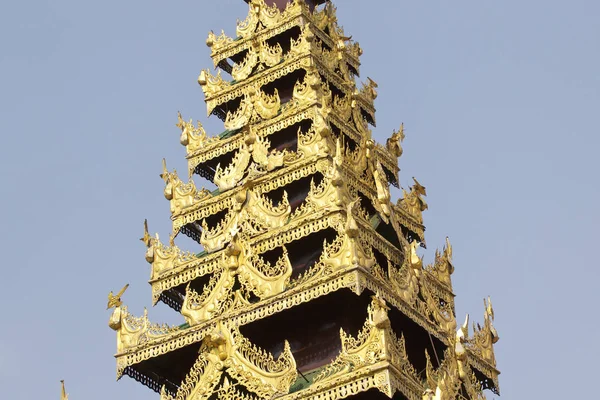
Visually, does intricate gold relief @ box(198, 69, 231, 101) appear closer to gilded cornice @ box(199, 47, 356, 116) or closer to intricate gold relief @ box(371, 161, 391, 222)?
gilded cornice @ box(199, 47, 356, 116)

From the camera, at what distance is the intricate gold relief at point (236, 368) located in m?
26.7

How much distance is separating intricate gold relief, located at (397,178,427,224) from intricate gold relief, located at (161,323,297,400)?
677 cm

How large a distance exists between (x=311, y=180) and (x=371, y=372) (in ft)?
21.0

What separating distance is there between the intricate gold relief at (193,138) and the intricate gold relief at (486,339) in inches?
283

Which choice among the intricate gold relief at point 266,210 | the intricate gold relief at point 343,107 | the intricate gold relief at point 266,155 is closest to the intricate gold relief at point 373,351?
the intricate gold relief at point 266,210

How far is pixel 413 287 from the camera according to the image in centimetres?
2886

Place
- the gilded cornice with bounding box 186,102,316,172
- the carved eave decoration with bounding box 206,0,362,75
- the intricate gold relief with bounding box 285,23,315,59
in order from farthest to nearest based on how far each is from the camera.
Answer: the carved eave decoration with bounding box 206,0,362,75 < the intricate gold relief with bounding box 285,23,315,59 < the gilded cornice with bounding box 186,102,316,172

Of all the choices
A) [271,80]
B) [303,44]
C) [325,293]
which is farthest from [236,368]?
[303,44]

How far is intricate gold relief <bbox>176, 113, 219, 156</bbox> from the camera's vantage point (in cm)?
3378

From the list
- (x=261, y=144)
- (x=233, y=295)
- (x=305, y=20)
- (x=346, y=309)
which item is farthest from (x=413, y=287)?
(x=305, y=20)

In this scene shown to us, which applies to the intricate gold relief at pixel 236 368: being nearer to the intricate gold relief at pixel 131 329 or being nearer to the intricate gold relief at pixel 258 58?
the intricate gold relief at pixel 131 329

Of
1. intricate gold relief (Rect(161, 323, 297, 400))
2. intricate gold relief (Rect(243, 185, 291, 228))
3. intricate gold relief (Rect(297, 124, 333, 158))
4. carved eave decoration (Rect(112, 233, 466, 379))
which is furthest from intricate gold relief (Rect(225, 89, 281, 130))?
intricate gold relief (Rect(161, 323, 297, 400))

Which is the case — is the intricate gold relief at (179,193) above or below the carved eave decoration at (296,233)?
above

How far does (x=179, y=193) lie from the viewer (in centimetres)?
3256
